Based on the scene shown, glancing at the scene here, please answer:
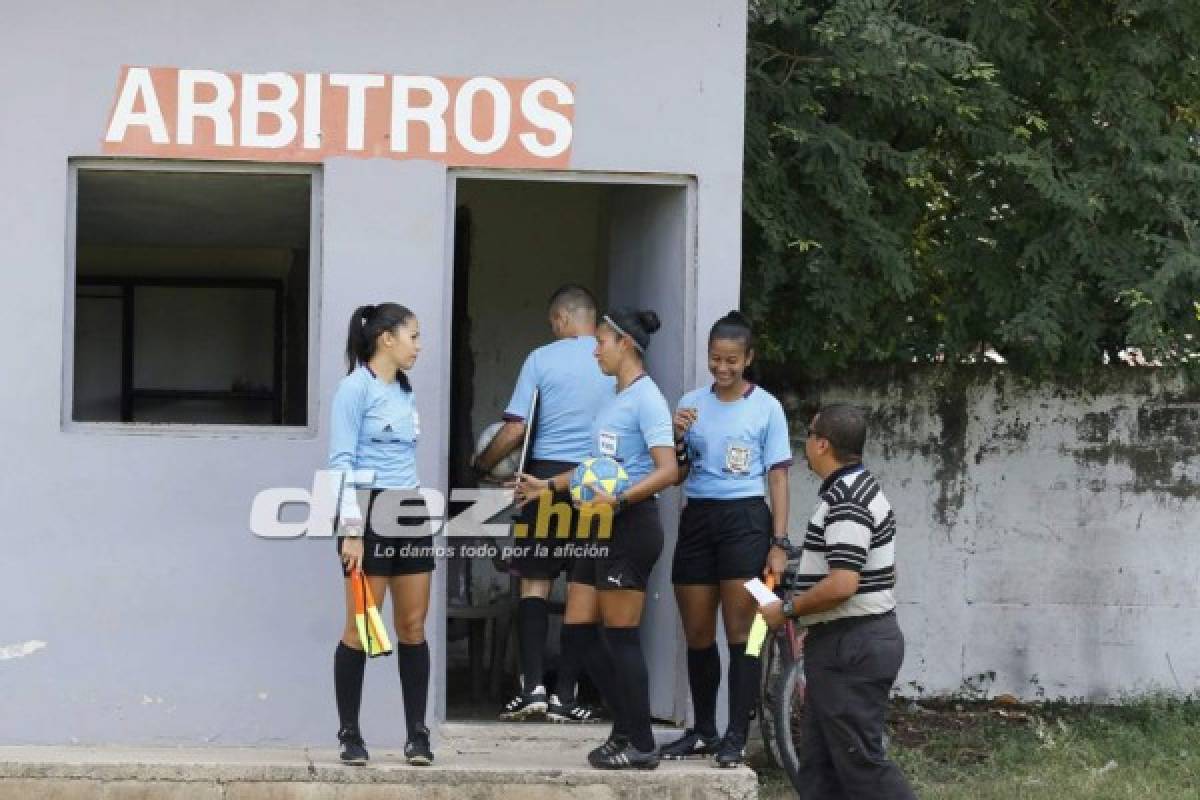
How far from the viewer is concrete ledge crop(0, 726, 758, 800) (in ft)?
24.0

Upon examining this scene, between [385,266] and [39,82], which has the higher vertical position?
[39,82]

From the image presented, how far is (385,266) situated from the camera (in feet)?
25.8

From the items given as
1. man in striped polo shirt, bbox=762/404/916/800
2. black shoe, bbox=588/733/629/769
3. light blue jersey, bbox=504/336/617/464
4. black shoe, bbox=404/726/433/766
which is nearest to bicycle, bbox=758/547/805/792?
black shoe, bbox=588/733/629/769

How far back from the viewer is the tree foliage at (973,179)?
29.9ft

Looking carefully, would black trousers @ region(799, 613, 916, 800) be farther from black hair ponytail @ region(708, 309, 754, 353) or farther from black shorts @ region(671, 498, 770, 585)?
black hair ponytail @ region(708, 309, 754, 353)

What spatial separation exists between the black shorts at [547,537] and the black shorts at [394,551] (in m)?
0.97

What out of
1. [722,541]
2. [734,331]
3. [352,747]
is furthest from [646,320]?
[352,747]

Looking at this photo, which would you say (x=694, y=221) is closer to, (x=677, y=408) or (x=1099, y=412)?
(x=677, y=408)

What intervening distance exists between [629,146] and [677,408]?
3.76 feet

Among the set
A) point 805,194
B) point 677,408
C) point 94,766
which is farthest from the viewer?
point 805,194

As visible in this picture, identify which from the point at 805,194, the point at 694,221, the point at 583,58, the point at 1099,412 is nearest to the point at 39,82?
the point at 583,58

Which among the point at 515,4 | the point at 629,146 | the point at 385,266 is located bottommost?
the point at 385,266

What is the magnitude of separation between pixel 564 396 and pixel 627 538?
105 centimetres

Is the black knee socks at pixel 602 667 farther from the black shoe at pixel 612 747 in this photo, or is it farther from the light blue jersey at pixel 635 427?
the light blue jersey at pixel 635 427
